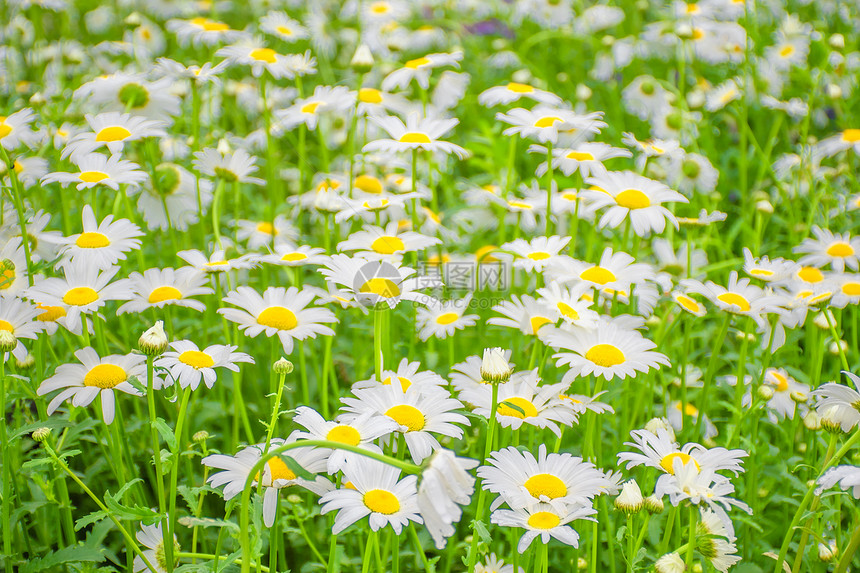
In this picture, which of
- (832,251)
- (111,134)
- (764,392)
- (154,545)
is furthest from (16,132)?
(832,251)

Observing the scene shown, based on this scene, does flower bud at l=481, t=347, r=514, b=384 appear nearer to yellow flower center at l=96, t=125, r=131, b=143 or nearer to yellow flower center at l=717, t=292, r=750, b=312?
yellow flower center at l=717, t=292, r=750, b=312

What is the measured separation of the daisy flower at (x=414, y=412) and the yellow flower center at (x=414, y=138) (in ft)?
2.97

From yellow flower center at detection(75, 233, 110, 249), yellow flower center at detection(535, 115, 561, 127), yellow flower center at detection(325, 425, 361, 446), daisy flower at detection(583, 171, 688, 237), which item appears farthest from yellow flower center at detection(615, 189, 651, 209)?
yellow flower center at detection(75, 233, 110, 249)

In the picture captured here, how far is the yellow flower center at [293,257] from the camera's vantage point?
6.43 ft

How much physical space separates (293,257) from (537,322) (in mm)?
680

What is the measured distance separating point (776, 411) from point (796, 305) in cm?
32

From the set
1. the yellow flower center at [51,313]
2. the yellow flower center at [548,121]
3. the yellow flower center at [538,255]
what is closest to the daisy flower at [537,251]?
the yellow flower center at [538,255]

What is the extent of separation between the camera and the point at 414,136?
7.37ft

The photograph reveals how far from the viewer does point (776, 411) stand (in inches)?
81.9

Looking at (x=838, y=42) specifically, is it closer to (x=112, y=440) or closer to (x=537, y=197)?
(x=537, y=197)

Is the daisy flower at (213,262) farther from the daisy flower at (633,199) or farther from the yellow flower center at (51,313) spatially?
the daisy flower at (633,199)

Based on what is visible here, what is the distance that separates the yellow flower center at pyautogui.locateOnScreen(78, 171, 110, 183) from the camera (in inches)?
80.0

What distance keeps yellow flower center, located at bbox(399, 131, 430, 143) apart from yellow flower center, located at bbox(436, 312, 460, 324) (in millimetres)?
535

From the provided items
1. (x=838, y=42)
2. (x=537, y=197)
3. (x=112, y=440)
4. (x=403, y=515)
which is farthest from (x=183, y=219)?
(x=838, y=42)
